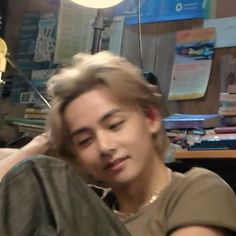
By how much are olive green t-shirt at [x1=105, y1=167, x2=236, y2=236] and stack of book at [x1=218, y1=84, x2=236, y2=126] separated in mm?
711

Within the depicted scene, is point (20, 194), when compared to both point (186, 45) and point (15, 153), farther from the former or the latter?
point (186, 45)

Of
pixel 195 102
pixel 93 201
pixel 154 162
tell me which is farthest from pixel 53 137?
pixel 195 102

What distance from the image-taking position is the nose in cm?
111

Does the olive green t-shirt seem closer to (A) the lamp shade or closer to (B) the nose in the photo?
(B) the nose

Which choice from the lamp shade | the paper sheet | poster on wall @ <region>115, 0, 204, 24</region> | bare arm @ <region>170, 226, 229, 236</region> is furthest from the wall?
bare arm @ <region>170, 226, 229, 236</region>

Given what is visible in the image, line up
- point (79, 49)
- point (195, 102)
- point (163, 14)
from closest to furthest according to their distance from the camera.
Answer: point (195, 102), point (163, 14), point (79, 49)

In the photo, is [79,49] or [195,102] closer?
[195,102]

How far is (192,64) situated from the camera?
84.9 inches

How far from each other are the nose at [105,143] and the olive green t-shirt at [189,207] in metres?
0.15

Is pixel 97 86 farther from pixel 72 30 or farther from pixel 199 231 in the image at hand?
pixel 72 30

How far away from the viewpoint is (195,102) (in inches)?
84.8

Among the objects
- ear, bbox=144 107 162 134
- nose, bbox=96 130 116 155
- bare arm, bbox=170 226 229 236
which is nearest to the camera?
bare arm, bbox=170 226 229 236

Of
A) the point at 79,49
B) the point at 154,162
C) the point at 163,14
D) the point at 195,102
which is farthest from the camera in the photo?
the point at 79,49

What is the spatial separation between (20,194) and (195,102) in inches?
56.9
